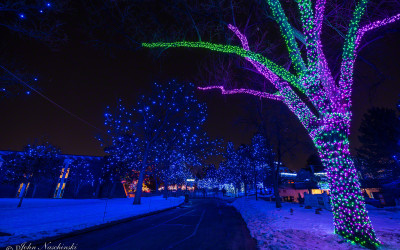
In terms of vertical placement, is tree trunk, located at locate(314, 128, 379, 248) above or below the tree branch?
below

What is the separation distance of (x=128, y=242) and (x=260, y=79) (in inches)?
375

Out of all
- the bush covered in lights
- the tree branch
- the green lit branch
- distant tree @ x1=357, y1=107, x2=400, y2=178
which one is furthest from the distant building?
distant tree @ x1=357, y1=107, x2=400, y2=178

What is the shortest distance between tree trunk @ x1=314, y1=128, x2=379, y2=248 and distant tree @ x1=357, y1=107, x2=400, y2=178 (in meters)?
32.7

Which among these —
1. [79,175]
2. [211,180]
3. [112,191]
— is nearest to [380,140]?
[112,191]

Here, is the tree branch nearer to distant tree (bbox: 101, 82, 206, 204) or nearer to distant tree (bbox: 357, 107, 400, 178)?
distant tree (bbox: 101, 82, 206, 204)

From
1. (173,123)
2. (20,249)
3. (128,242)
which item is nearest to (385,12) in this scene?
(128,242)

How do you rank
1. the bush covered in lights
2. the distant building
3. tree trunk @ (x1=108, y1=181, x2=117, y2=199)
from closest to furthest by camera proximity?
the bush covered in lights → the distant building → tree trunk @ (x1=108, y1=181, x2=117, y2=199)

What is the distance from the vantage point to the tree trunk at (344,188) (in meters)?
4.88

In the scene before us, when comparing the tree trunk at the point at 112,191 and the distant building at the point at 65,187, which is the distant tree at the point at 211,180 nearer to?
the tree trunk at the point at 112,191

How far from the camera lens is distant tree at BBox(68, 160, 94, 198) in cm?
2947

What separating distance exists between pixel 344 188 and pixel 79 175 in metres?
35.6

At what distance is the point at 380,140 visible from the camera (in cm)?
3116

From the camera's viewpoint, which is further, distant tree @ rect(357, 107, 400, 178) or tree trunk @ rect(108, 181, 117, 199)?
tree trunk @ rect(108, 181, 117, 199)

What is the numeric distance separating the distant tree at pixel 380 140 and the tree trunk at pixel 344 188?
32730mm
